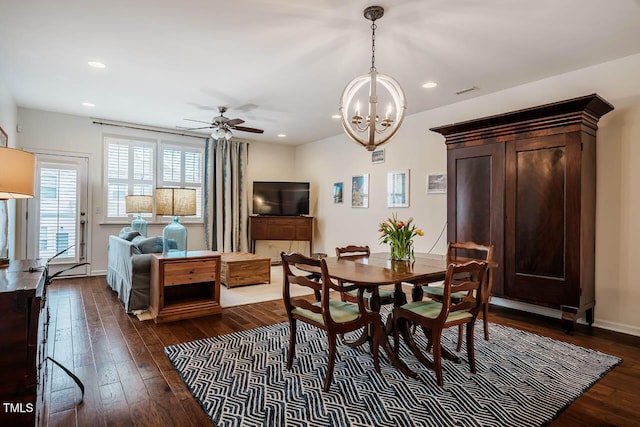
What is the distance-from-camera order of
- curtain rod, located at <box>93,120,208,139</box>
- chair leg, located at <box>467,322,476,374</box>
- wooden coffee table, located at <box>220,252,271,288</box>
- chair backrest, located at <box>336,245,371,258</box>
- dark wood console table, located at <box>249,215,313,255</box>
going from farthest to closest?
dark wood console table, located at <box>249,215,313,255</box> < curtain rod, located at <box>93,120,208,139</box> < wooden coffee table, located at <box>220,252,271,288</box> < chair backrest, located at <box>336,245,371,258</box> < chair leg, located at <box>467,322,476,374</box>

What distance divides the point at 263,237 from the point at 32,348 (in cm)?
557

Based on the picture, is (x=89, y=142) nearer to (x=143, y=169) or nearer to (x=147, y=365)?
(x=143, y=169)

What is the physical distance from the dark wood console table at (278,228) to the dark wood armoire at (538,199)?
3700mm

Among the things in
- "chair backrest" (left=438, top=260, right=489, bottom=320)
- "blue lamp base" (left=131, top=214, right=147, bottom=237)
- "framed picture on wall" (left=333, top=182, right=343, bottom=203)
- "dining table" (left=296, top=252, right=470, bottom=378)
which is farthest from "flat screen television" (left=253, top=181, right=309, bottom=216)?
"chair backrest" (left=438, top=260, right=489, bottom=320)

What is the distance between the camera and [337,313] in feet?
7.64

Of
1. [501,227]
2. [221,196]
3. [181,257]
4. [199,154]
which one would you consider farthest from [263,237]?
[501,227]

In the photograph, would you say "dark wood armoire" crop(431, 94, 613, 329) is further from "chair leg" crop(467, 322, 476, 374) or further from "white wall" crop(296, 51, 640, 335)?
"chair leg" crop(467, 322, 476, 374)

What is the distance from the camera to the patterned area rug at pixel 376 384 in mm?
1922

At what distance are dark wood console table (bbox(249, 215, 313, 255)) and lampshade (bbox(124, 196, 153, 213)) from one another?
207 cm

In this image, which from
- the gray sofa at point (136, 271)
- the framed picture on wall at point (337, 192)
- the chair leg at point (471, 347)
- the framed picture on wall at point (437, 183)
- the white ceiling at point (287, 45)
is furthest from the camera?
the framed picture on wall at point (337, 192)

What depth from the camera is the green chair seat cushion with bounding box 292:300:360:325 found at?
2.27 meters

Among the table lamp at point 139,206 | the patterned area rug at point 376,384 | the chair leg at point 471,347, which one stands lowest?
the patterned area rug at point 376,384

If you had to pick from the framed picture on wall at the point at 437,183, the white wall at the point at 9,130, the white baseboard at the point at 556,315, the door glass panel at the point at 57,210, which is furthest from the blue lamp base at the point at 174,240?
the white baseboard at the point at 556,315

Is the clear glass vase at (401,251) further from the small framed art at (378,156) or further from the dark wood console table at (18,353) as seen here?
the small framed art at (378,156)
